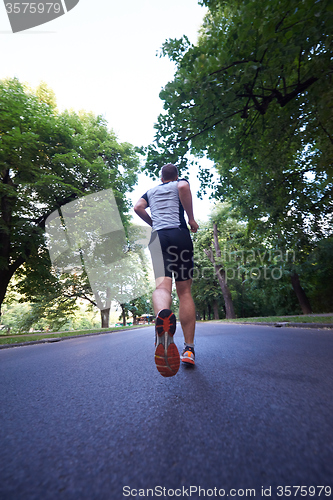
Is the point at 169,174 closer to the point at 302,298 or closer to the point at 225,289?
the point at 302,298

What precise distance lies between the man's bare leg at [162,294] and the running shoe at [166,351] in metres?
0.20

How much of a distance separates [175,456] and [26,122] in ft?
42.2

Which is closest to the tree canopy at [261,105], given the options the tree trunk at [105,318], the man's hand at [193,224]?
the man's hand at [193,224]

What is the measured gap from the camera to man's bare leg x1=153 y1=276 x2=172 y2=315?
6.93ft

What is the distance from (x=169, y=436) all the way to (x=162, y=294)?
1.18 m

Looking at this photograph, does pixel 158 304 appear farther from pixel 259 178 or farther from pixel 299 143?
pixel 299 143

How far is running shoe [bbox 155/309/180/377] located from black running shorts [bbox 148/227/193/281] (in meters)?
0.64

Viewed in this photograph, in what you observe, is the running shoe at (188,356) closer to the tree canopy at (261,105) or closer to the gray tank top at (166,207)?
the gray tank top at (166,207)

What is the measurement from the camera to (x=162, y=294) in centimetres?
223

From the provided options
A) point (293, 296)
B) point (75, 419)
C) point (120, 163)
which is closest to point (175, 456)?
point (75, 419)

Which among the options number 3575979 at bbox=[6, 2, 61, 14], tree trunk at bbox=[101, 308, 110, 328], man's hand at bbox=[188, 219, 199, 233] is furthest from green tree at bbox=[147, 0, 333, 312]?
tree trunk at bbox=[101, 308, 110, 328]

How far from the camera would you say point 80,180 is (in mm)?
12352

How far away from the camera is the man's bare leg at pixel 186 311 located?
2.51m

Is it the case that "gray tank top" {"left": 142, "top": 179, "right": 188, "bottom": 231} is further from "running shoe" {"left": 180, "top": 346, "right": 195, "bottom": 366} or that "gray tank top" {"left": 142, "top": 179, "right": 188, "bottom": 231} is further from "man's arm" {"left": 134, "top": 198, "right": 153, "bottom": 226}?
"running shoe" {"left": 180, "top": 346, "right": 195, "bottom": 366}
